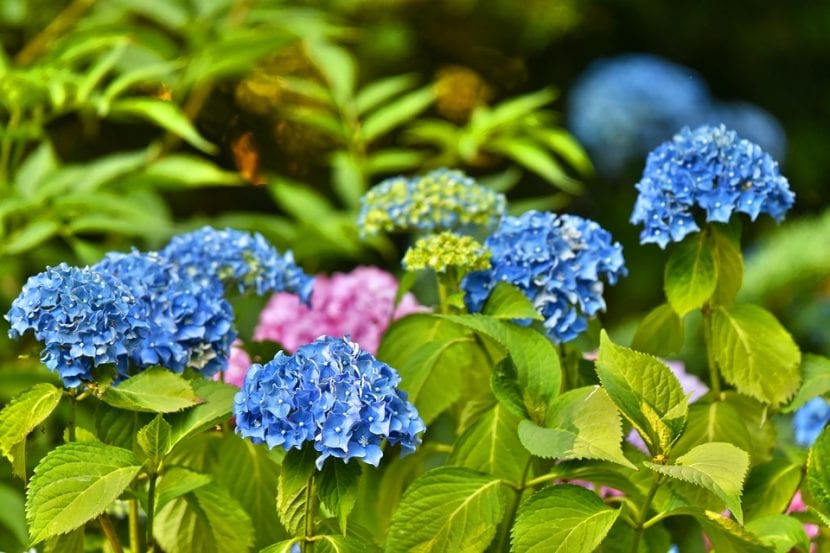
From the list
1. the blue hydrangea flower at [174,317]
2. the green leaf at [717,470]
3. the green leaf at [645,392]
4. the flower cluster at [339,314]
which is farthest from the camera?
the flower cluster at [339,314]

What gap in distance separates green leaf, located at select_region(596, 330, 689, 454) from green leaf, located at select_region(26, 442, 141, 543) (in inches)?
17.4

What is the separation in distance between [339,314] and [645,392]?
0.75m

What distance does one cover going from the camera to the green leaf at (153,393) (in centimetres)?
120

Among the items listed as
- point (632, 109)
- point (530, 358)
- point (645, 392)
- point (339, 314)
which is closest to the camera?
point (645, 392)

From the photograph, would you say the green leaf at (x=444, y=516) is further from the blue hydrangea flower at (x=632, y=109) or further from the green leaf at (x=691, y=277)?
the blue hydrangea flower at (x=632, y=109)

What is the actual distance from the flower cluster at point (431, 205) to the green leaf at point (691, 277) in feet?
1.23

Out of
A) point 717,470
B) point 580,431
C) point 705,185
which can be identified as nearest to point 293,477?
point 580,431

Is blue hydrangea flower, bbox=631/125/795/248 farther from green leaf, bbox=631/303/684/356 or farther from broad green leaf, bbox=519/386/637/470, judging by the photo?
broad green leaf, bbox=519/386/637/470

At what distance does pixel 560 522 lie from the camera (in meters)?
1.17

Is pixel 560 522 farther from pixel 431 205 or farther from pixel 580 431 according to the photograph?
pixel 431 205

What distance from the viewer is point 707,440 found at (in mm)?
1401

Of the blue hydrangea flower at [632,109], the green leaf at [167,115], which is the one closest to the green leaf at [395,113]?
the green leaf at [167,115]

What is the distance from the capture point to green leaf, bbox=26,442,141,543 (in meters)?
1.12

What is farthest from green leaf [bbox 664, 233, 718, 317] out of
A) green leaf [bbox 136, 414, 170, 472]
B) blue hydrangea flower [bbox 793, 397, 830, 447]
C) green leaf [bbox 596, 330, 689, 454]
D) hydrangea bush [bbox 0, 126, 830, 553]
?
green leaf [bbox 136, 414, 170, 472]
